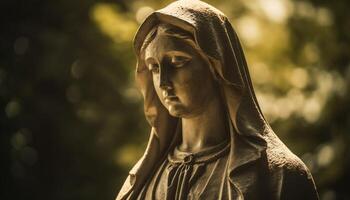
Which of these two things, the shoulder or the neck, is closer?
the shoulder

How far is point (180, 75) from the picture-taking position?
7328 millimetres

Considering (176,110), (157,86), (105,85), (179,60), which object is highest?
(179,60)

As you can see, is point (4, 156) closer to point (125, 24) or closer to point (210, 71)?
point (125, 24)

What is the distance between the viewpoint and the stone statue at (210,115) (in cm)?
719

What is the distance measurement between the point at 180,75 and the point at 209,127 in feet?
1.17

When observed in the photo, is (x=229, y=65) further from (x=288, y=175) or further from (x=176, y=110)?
(x=288, y=175)

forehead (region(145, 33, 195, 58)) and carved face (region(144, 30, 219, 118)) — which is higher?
forehead (region(145, 33, 195, 58))

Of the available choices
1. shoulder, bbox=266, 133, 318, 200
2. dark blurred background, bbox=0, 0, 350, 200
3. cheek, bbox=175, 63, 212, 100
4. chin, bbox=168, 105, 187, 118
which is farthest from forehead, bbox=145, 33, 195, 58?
dark blurred background, bbox=0, 0, 350, 200

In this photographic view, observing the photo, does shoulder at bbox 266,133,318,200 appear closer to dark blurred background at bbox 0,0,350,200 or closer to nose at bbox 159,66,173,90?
nose at bbox 159,66,173,90

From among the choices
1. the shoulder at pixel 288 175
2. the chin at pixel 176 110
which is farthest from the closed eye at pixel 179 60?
the shoulder at pixel 288 175

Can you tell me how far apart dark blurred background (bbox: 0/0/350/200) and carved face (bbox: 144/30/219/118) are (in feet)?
20.1

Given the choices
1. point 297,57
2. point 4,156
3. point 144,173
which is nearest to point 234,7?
point 297,57

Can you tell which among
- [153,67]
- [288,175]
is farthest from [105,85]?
[288,175]

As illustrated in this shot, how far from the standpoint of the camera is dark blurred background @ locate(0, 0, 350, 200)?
45.3ft
